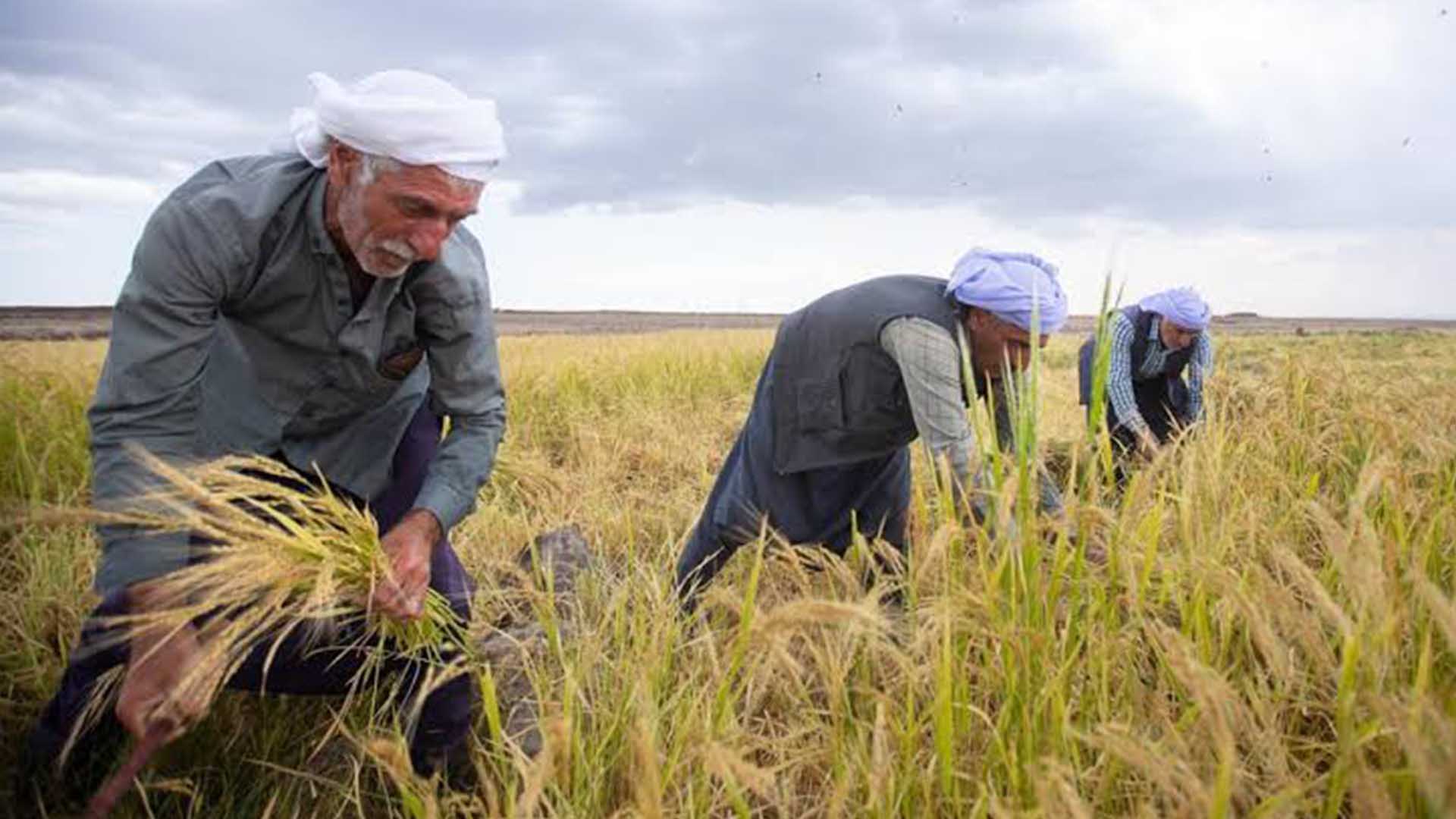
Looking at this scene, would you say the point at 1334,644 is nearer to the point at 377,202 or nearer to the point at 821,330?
the point at 821,330

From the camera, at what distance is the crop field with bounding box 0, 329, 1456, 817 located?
1117 mm

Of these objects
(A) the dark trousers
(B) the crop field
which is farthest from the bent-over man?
(A) the dark trousers

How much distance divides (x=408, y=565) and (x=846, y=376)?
1329mm

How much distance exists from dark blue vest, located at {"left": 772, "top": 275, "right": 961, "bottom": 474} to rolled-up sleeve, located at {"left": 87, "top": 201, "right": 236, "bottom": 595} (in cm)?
149

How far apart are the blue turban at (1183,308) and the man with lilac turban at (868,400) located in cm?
181

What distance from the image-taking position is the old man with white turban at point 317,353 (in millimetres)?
1607

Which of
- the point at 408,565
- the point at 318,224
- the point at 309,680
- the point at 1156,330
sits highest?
the point at 318,224

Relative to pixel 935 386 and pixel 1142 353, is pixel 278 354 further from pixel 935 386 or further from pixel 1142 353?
pixel 1142 353

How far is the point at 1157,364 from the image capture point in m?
4.44

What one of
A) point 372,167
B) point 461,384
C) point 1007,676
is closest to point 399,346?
point 461,384

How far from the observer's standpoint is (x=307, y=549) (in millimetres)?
1362

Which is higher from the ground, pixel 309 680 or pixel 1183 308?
pixel 1183 308

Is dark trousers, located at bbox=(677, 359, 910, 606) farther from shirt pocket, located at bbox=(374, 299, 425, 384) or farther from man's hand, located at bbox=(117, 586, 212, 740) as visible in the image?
man's hand, located at bbox=(117, 586, 212, 740)

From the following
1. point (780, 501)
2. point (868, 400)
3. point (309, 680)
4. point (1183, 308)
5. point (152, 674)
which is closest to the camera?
point (152, 674)
